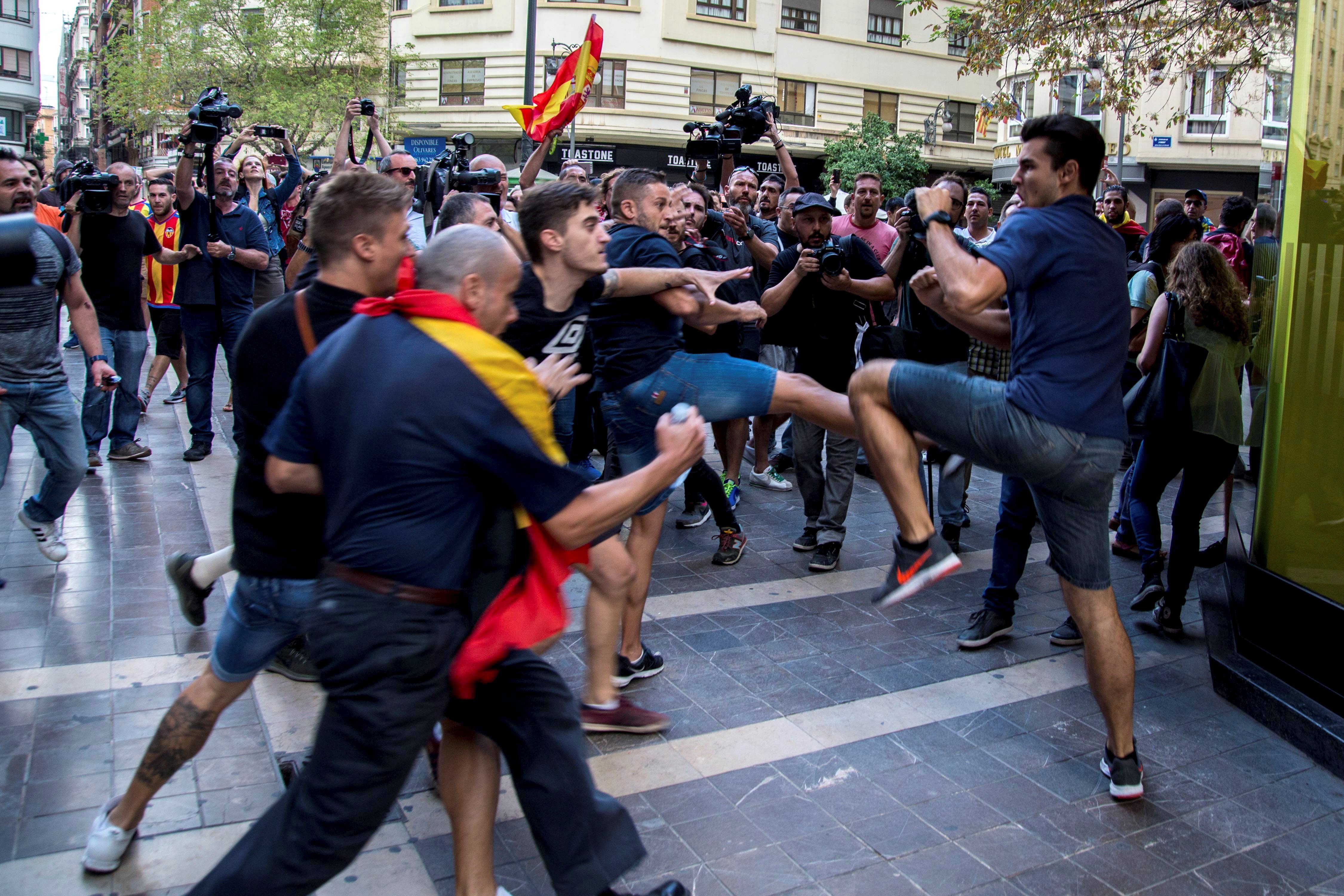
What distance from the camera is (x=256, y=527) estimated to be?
3068 millimetres

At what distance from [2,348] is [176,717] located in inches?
134

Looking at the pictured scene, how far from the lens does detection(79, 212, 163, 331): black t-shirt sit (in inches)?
A: 324

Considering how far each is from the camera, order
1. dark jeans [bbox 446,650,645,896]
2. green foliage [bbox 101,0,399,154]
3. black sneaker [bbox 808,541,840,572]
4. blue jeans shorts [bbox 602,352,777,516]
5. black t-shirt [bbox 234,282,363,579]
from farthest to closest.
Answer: green foliage [bbox 101,0,399,154] < black sneaker [bbox 808,541,840,572] < blue jeans shorts [bbox 602,352,777,516] < black t-shirt [bbox 234,282,363,579] < dark jeans [bbox 446,650,645,896]

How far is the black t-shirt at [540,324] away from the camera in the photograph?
3846 millimetres

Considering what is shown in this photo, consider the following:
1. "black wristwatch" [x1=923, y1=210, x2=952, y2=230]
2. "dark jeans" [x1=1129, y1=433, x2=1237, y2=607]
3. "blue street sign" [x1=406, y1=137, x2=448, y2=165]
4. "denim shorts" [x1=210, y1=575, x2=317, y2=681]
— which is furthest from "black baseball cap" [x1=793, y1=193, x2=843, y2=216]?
"blue street sign" [x1=406, y1=137, x2=448, y2=165]

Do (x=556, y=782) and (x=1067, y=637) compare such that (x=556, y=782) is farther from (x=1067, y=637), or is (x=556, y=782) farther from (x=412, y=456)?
(x=1067, y=637)

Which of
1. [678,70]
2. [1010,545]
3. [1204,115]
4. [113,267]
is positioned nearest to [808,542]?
[1010,545]

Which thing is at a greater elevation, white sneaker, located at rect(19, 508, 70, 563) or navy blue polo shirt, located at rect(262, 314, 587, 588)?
navy blue polo shirt, located at rect(262, 314, 587, 588)

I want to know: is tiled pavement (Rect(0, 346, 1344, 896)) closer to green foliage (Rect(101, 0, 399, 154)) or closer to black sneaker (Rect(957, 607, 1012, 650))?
black sneaker (Rect(957, 607, 1012, 650))

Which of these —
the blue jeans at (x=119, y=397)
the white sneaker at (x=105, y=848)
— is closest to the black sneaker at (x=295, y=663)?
the white sneaker at (x=105, y=848)

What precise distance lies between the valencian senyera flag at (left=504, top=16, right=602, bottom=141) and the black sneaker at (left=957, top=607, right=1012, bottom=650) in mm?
5879

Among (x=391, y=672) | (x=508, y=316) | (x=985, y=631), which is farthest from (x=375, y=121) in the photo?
(x=391, y=672)

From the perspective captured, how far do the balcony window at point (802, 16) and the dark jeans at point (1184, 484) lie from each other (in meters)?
34.3

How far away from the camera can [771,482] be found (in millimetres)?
8219
